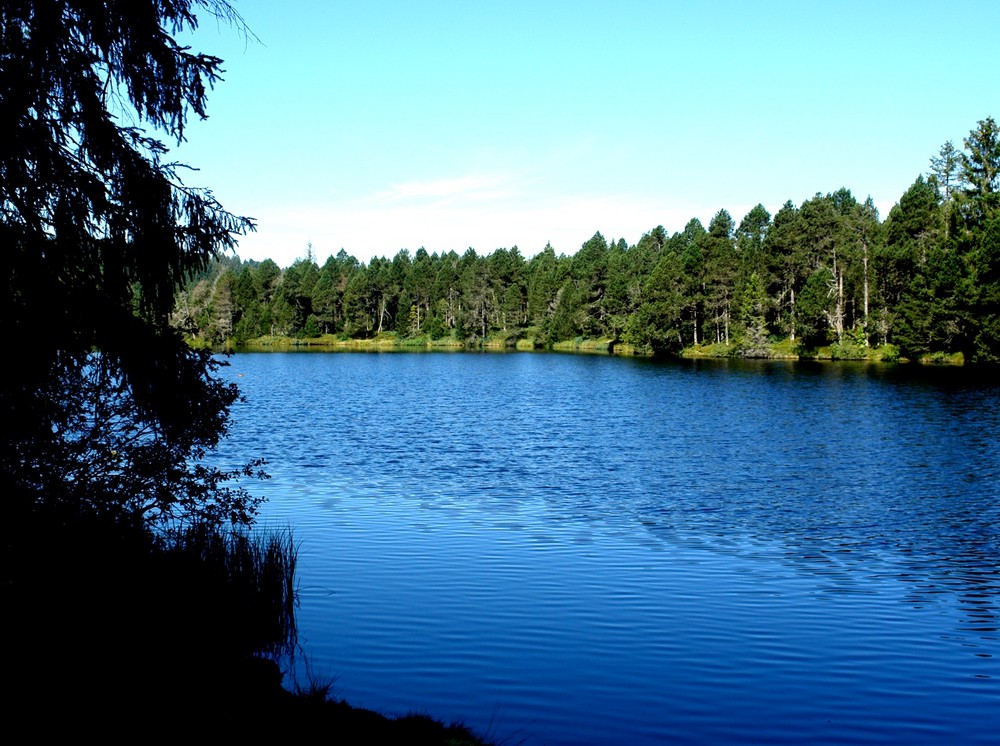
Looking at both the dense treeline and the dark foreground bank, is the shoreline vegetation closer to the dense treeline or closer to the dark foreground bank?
the dense treeline

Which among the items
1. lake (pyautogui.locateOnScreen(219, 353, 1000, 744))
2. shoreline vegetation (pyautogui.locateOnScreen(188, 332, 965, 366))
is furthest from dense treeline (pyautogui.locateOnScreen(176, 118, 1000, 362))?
lake (pyautogui.locateOnScreen(219, 353, 1000, 744))

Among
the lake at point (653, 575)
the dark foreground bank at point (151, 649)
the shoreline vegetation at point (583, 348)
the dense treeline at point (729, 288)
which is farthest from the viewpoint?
the shoreline vegetation at point (583, 348)

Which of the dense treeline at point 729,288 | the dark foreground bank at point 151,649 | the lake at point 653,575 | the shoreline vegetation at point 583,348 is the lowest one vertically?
the lake at point 653,575

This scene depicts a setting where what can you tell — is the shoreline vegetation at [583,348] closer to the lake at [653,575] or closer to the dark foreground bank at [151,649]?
the lake at [653,575]

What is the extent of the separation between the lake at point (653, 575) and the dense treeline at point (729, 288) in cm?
629

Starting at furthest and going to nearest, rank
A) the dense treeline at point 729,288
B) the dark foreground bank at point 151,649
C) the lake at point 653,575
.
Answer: the dense treeline at point 729,288
the lake at point 653,575
the dark foreground bank at point 151,649

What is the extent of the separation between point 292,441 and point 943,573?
26.0 meters

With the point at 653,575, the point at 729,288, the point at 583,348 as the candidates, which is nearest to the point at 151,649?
the point at 653,575

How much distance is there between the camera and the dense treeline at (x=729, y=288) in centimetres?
8381

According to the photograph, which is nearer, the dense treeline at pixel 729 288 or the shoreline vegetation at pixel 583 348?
the dense treeline at pixel 729 288

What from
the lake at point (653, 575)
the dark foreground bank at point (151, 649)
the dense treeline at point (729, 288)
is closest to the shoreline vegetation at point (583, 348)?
the dense treeline at point (729, 288)

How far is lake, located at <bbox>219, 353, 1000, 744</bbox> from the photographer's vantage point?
10711mm

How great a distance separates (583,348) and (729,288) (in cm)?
3295

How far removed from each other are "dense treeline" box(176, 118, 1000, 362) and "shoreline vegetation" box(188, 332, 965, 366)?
597mm
